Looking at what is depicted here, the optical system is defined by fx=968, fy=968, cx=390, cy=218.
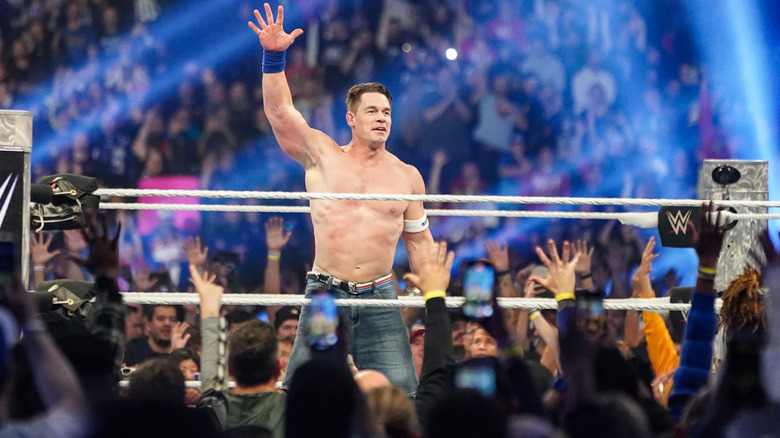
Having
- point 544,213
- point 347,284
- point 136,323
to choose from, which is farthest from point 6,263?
point 136,323

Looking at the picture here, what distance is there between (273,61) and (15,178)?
976mm

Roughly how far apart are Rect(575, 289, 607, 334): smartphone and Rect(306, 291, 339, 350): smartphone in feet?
1.67

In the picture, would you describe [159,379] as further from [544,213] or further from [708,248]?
[544,213]

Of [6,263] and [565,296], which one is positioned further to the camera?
[565,296]

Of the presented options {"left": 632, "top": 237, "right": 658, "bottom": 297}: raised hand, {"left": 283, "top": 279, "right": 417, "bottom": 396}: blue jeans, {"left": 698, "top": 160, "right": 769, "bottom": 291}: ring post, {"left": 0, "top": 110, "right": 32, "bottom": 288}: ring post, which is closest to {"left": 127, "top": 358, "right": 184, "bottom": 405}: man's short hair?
{"left": 0, "top": 110, "right": 32, "bottom": 288}: ring post

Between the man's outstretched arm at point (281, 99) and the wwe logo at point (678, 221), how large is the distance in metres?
1.22

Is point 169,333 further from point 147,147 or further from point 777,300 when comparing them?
point 777,300

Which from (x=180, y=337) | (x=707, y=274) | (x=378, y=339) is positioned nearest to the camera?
(x=707, y=274)

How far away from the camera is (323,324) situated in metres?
2.04

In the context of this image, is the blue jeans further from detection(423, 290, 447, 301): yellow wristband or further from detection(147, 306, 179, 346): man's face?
detection(147, 306, 179, 346): man's face

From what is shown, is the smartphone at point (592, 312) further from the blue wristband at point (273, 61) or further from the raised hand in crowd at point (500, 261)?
the raised hand in crowd at point (500, 261)

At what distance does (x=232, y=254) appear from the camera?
568 centimetres

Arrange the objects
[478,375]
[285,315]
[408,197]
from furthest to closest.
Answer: [285,315] < [408,197] < [478,375]

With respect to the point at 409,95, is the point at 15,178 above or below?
below
